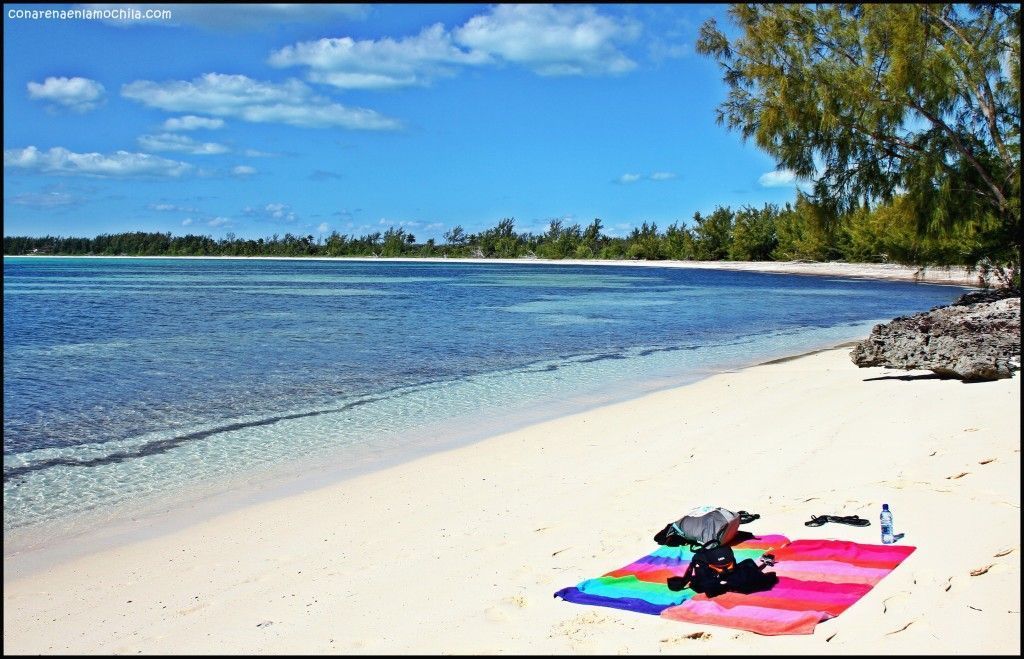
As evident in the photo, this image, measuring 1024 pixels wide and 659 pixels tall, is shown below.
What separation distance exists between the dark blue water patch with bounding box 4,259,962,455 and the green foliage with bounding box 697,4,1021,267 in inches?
262

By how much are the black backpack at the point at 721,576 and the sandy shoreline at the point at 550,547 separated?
431 millimetres

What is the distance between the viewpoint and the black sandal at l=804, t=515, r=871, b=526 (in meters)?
5.47

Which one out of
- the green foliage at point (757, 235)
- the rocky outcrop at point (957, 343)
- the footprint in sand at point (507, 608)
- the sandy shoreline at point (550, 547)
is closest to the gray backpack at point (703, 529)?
the sandy shoreline at point (550, 547)

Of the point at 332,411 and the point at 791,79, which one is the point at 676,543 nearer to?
the point at 332,411

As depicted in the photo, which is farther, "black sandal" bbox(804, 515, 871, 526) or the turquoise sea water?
the turquoise sea water

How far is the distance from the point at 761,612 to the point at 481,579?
1.70 m

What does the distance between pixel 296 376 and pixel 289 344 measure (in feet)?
18.1

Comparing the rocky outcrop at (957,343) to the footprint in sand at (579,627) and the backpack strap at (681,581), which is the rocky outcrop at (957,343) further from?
the footprint in sand at (579,627)

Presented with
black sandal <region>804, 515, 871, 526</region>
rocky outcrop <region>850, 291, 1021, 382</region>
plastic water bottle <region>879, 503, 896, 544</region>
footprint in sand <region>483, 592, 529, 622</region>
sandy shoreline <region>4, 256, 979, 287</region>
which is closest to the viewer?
footprint in sand <region>483, 592, 529, 622</region>

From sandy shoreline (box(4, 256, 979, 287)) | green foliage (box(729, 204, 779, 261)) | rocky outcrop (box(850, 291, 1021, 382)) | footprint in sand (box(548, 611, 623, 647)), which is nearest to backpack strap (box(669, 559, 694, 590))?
footprint in sand (box(548, 611, 623, 647))

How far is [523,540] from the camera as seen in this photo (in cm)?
568

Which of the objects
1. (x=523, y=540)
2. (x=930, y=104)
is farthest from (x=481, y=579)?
(x=930, y=104)

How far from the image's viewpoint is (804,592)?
4.45 meters

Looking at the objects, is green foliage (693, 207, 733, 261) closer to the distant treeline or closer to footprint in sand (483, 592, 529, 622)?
the distant treeline
